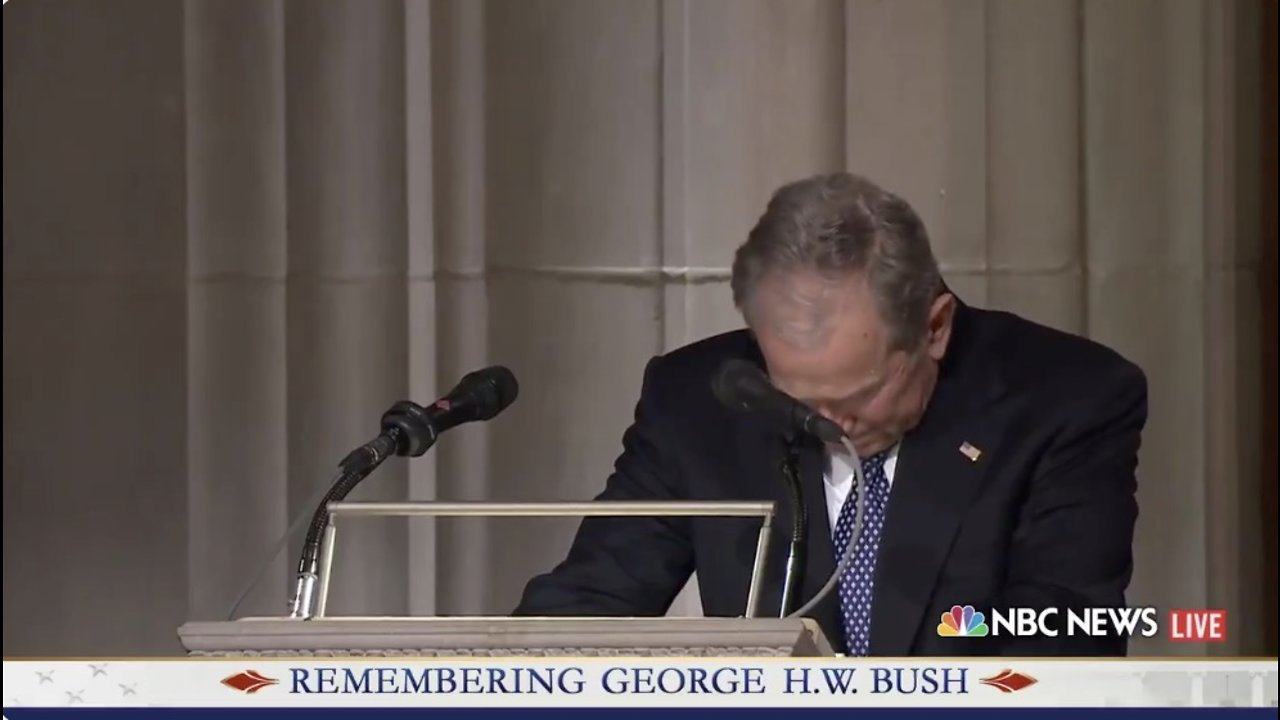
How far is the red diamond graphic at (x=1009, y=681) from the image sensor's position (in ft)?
10.3

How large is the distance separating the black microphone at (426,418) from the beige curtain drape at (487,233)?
0.83 meters

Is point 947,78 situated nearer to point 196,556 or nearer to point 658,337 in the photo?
point 658,337

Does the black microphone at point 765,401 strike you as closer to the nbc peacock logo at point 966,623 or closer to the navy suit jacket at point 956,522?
the navy suit jacket at point 956,522

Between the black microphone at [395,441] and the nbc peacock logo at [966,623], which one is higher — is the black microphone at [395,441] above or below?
above

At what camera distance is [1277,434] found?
3623 millimetres

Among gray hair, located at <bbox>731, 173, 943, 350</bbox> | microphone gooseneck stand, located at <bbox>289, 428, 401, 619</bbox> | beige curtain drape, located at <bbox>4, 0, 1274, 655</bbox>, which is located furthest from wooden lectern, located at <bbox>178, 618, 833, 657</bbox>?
beige curtain drape, located at <bbox>4, 0, 1274, 655</bbox>

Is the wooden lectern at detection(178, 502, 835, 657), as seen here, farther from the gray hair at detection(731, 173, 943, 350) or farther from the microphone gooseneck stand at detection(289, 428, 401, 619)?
the gray hair at detection(731, 173, 943, 350)

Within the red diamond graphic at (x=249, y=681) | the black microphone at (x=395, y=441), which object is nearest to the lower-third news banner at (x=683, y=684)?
the red diamond graphic at (x=249, y=681)

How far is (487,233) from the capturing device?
382 centimetres

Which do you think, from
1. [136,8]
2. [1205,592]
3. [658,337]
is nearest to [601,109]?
[658,337]

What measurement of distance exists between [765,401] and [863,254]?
55cm

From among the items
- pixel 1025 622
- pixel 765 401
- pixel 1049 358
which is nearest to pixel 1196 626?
pixel 1025 622

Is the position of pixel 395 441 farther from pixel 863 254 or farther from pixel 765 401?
pixel 863 254

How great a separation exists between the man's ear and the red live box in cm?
65
